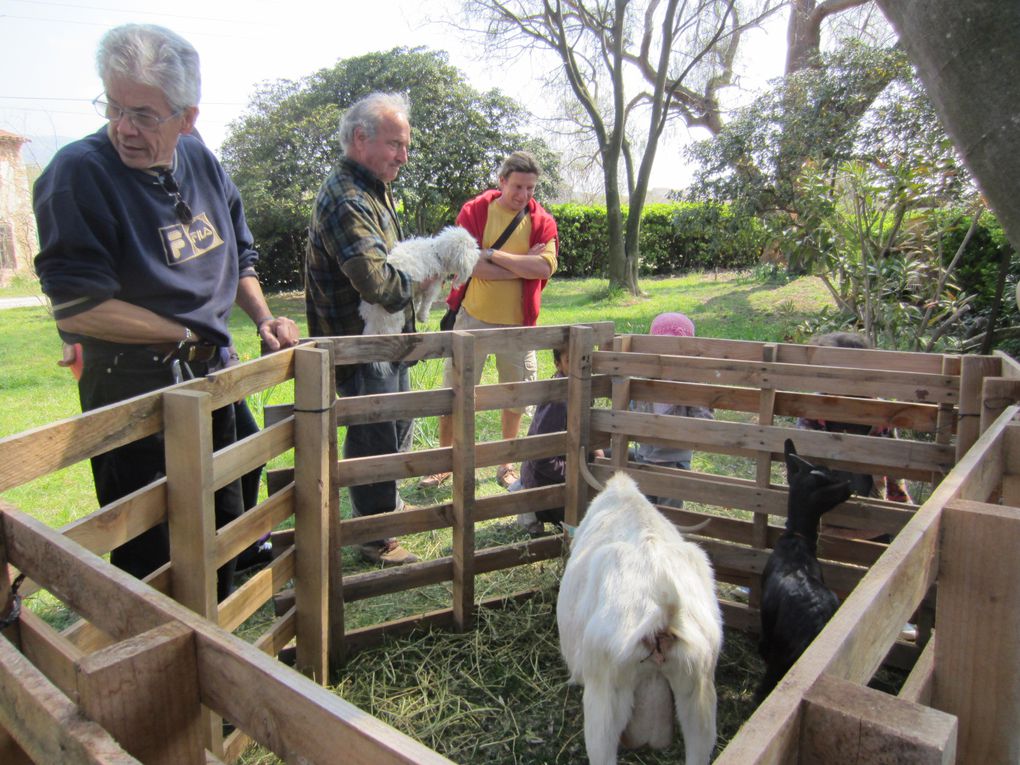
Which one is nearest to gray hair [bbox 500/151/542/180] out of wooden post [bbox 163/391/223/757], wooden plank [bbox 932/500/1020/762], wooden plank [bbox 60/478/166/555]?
wooden post [bbox 163/391/223/757]

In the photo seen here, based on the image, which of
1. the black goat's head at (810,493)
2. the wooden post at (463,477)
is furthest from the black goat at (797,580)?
the wooden post at (463,477)

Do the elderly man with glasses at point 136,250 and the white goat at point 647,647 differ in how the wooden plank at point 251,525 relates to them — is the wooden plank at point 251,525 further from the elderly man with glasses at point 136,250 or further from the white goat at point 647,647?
the white goat at point 647,647

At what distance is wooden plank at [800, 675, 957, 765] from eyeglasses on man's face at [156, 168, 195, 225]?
8.16 feet

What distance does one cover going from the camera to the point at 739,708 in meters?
2.95

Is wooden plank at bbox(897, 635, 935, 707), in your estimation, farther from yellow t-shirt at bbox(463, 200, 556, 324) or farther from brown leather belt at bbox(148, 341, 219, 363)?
yellow t-shirt at bbox(463, 200, 556, 324)

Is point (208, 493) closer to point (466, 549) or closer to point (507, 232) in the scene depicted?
point (466, 549)

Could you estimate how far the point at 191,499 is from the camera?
1960 millimetres

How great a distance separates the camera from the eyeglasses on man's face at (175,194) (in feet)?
8.24

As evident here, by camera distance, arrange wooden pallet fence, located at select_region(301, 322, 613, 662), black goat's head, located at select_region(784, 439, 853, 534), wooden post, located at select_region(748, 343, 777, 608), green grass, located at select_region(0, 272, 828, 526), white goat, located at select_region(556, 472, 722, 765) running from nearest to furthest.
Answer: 1. white goat, located at select_region(556, 472, 722, 765)
2. black goat's head, located at select_region(784, 439, 853, 534)
3. wooden pallet fence, located at select_region(301, 322, 613, 662)
4. wooden post, located at select_region(748, 343, 777, 608)
5. green grass, located at select_region(0, 272, 828, 526)

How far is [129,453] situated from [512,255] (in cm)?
306

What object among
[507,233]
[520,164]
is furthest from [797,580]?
[520,164]

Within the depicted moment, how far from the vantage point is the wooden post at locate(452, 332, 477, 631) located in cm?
318

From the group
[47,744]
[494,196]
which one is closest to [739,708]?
[47,744]


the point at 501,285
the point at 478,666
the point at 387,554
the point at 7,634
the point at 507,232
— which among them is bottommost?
the point at 478,666
